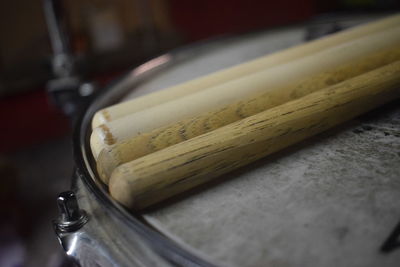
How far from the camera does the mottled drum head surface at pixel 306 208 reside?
551 millimetres

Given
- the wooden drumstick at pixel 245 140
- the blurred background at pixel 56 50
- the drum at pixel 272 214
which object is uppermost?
the wooden drumstick at pixel 245 140

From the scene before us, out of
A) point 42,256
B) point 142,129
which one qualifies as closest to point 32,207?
point 42,256

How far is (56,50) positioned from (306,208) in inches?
96.6

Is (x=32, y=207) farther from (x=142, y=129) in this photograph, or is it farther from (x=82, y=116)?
(x=142, y=129)

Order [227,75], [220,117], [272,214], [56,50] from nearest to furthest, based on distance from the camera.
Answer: [272,214] → [220,117] → [227,75] → [56,50]

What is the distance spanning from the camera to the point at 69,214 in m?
0.68

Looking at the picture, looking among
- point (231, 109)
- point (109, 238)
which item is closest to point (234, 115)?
point (231, 109)

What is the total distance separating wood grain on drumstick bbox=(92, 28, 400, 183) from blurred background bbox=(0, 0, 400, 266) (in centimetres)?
180

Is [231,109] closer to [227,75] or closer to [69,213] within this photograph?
[227,75]

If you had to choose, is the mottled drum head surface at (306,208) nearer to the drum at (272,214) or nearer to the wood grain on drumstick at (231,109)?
the drum at (272,214)

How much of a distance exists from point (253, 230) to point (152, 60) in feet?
2.98

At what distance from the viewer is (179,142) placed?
736 mm

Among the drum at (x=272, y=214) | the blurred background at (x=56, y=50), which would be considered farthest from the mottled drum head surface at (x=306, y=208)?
the blurred background at (x=56, y=50)

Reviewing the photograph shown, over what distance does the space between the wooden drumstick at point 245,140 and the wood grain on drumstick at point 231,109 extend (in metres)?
0.05
